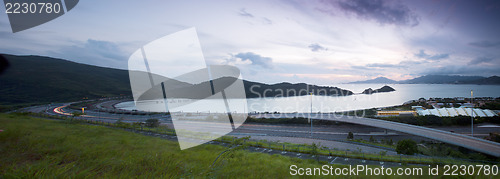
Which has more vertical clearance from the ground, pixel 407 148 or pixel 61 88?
pixel 61 88

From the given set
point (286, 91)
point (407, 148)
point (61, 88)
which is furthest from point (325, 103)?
point (61, 88)

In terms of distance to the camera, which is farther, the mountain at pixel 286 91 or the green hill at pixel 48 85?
the mountain at pixel 286 91

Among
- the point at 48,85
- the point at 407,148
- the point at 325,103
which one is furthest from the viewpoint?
the point at 48,85

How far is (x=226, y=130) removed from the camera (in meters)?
30.4

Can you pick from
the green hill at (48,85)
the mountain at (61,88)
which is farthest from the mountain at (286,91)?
the green hill at (48,85)

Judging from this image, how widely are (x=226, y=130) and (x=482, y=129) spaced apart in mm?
32039

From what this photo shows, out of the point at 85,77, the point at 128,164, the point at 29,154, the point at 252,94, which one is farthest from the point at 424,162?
the point at 85,77

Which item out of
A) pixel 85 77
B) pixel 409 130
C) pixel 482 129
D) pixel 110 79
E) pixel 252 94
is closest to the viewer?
pixel 409 130

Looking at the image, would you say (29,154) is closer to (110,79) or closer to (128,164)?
(128,164)

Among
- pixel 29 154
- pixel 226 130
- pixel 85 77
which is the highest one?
pixel 85 77

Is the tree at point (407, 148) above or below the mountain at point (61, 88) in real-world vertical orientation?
below

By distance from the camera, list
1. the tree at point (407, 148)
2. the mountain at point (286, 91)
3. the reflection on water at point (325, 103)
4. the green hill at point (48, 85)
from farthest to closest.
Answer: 1. the mountain at point (286, 91)
2. the green hill at point (48, 85)
3. the reflection on water at point (325, 103)
4. the tree at point (407, 148)

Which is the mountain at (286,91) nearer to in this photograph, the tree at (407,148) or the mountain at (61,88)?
the mountain at (61,88)

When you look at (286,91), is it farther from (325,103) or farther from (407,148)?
(407,148)
